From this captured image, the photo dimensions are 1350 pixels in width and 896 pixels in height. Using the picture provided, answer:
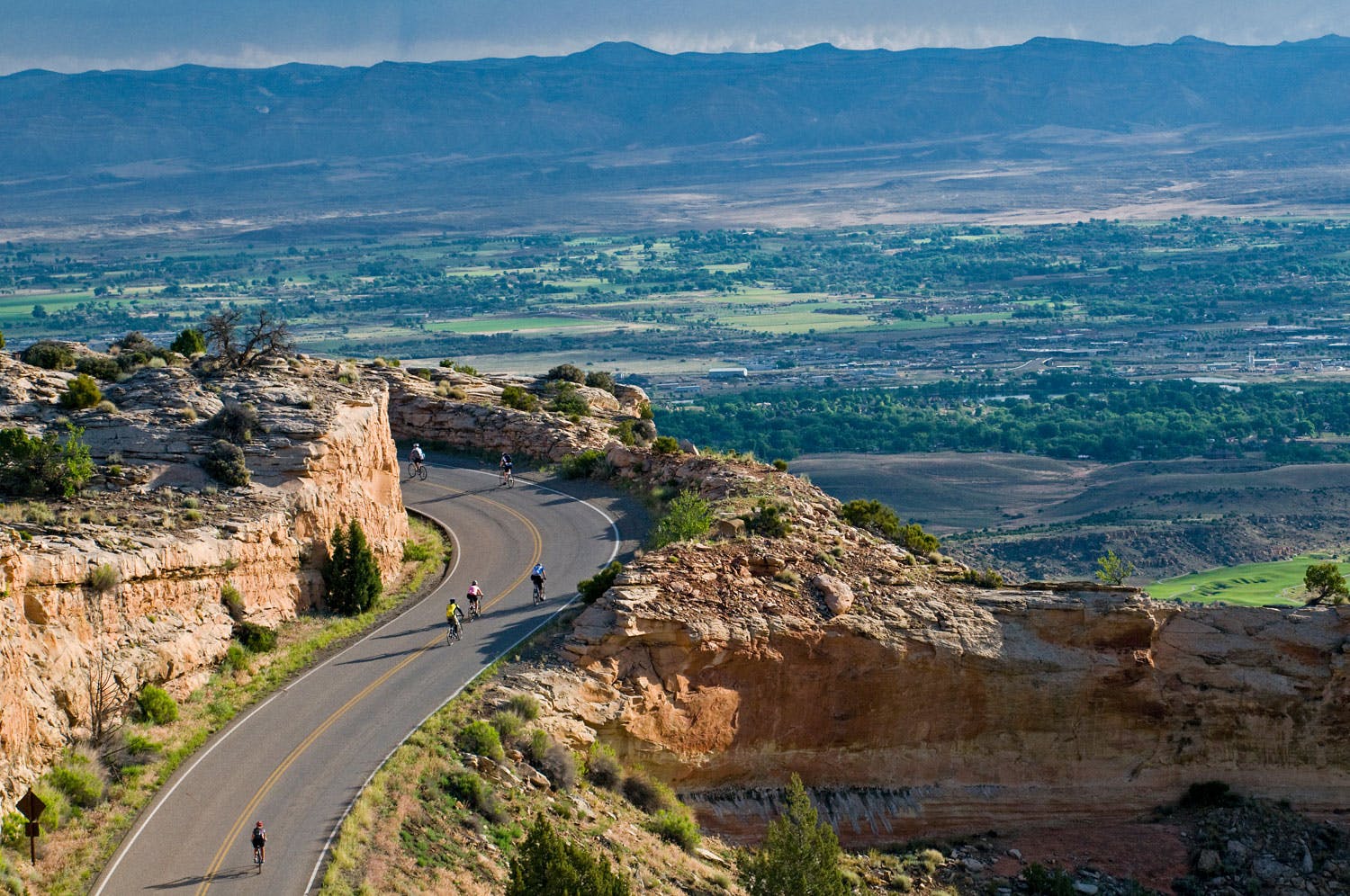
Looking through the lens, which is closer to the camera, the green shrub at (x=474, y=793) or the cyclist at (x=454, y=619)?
the green shrub at (x=474, y=793)

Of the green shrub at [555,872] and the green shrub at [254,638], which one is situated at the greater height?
the green shrub at [254,638]

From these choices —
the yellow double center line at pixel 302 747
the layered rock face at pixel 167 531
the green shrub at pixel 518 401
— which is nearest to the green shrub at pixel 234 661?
the layered rock face at pixel 167 531

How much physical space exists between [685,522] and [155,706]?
13730mm

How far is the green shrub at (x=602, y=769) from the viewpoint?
31.5m

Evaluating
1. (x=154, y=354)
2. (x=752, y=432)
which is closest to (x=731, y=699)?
(x=154, y=354)

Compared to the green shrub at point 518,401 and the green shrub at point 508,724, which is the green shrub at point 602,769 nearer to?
the green shrub at point 508,724

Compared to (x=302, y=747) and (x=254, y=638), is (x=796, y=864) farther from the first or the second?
(x=254, y=638)

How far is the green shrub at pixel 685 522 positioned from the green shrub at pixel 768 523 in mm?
962

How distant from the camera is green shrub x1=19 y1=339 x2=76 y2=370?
4438 centimetres

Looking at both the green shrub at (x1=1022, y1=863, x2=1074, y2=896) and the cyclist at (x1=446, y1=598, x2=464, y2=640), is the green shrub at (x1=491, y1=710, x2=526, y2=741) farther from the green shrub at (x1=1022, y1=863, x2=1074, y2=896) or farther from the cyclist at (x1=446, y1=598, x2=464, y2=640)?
the green shrub at (x1=1022, y1=863, x2=1074, y2=896)

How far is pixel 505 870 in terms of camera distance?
27500 millimetres

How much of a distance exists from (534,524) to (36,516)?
15.7m

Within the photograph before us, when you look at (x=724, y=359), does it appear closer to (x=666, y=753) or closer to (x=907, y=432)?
(x=907, y=432)

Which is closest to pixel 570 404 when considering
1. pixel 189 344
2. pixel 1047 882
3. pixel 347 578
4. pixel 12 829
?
pixel 189 344
